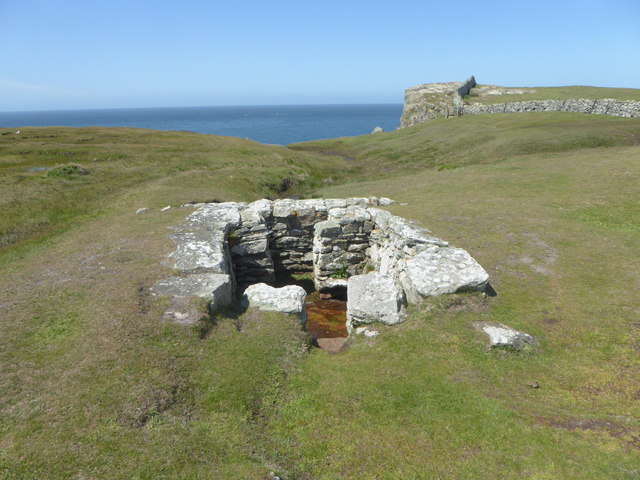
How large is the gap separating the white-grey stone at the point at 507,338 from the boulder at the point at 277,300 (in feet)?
23.5

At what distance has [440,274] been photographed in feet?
50.8

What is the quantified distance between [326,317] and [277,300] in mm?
5374

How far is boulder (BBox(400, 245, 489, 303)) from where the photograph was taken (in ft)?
48.8

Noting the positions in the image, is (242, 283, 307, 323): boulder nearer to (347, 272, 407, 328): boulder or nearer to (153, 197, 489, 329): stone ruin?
(153, 197, 489, 329): stone ruin

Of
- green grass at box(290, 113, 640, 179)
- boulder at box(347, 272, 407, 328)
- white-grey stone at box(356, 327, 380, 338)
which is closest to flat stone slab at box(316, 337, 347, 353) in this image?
boulder at box(347, 272, 407, 328)

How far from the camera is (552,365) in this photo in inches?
455

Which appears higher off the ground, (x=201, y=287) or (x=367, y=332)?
(x=201, y=287)

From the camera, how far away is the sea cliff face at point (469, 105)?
200 feet

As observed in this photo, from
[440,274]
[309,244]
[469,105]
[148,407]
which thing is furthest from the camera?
[469,105]

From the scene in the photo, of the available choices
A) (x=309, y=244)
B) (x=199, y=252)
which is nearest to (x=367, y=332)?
(x=199, y=252)

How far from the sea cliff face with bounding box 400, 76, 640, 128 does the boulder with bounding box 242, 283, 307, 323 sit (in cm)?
6848

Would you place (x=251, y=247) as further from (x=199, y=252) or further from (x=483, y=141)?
(x=483, y=141)

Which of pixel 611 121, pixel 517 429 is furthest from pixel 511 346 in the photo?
pixel 611 121

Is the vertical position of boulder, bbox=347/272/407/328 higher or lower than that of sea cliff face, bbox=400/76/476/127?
lower
